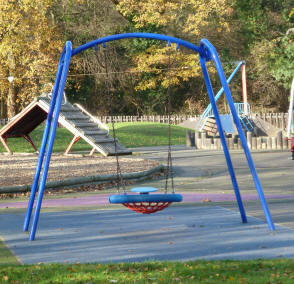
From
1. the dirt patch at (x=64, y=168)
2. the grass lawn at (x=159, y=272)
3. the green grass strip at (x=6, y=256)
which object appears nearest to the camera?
the grass lawn at (x=159, y=272)

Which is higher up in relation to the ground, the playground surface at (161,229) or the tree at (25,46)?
the tree at (25,46)

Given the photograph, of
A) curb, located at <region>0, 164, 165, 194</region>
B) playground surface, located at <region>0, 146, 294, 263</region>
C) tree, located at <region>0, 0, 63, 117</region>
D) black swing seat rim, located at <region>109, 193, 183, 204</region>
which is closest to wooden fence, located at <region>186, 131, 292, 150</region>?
tree, located at <region>0, 0, 63, 117</region>

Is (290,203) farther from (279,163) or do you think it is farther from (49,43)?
(49,43)

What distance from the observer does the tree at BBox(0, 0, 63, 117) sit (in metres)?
33.4

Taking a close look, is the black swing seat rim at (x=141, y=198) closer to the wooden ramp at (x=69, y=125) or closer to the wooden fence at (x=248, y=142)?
the wooden ramp at (x=69, y=125)

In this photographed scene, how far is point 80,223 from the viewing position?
31.8 feet

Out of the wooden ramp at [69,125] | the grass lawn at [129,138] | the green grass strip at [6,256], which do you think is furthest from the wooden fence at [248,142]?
the green grass strip at [6,256]

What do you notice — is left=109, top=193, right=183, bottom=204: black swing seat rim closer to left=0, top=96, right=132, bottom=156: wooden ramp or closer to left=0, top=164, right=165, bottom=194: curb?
left=0, top=164, right=165, bottom=194: curb

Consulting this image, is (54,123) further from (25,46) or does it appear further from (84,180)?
(25,46)

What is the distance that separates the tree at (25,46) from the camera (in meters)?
33.4

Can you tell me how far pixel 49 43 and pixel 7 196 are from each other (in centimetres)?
2416

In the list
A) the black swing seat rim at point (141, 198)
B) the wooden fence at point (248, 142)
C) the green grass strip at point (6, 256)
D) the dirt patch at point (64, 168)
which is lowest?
the wooden fence at point (248, 142)

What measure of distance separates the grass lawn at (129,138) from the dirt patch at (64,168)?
239 inches

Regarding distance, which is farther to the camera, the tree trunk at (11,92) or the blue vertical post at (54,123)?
the tree trunk at (11,92)
